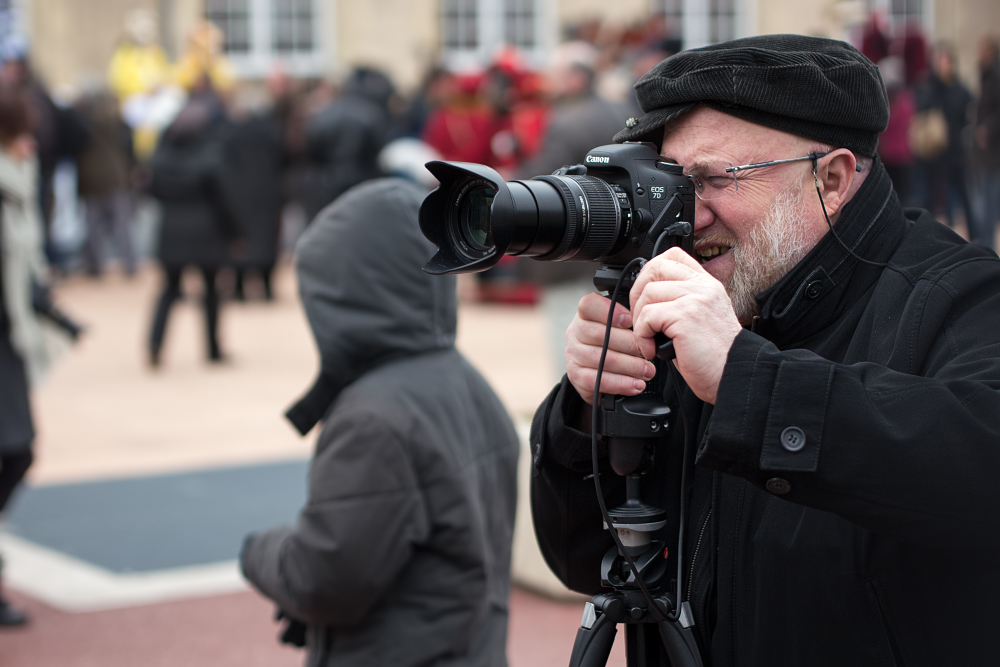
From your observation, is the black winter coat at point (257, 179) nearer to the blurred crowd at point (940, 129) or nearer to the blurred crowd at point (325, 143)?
the blurred crowd at point (325, 143)

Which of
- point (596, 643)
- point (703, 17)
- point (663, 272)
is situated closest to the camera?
point (663, 272)

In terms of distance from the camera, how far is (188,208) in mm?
9156

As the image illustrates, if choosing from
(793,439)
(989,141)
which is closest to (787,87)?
(793,439)

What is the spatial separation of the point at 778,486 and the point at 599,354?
38 cm

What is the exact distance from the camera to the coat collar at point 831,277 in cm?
178

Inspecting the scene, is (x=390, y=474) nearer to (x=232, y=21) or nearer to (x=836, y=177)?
(x=836, y=177)

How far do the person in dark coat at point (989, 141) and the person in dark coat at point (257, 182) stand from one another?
7514 millimetres

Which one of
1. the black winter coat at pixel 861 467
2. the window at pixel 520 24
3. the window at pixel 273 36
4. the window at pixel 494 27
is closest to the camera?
the black winter coat at pixel 861 467

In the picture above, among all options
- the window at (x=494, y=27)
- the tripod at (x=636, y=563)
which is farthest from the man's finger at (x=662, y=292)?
the window at (x=494, y=27)

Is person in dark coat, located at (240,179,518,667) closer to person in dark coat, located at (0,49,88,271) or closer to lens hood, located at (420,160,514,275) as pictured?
lens hood, located at (420,160,514,275)

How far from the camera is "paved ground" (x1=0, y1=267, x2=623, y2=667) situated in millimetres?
4430

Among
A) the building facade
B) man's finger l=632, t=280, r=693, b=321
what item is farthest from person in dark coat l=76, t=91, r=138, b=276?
man's finger l=632, t=280, r=693, b=321

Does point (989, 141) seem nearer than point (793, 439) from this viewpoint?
No

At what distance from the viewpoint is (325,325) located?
2.88 m
